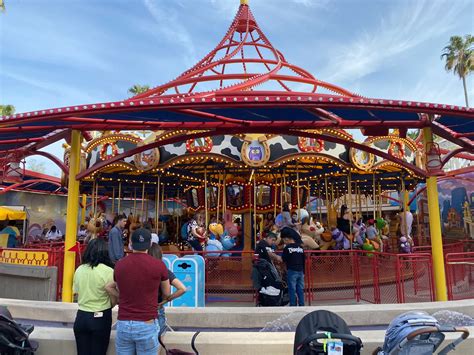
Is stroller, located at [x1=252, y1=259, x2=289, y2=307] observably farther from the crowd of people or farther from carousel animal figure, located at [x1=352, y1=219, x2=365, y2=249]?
carousel animal figure, located at [x1=352, y1=219, x2=365, y2=249]

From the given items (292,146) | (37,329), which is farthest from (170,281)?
(292,146)

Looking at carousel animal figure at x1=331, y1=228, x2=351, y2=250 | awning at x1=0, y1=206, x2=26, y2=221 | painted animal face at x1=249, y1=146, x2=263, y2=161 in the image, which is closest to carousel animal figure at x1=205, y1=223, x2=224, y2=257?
painted animal face at x1=249, y1=146, x2=263, y2=161

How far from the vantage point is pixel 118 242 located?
18.3 feet

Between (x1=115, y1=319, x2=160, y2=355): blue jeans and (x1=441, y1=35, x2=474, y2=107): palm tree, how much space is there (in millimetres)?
42846

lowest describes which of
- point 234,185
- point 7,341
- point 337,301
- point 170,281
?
point 337,301

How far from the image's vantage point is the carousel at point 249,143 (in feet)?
19.0

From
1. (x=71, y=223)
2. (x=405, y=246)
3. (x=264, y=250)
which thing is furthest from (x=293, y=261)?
(x=405, y=246)

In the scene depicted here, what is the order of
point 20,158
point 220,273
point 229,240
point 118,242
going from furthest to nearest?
point 20,158 < point 229,240 < point 220,273 < point 118,242

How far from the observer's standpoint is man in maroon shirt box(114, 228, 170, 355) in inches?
113

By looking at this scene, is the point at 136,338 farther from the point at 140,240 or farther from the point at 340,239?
the point at 340,239

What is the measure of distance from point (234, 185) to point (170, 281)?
9615 millimetres

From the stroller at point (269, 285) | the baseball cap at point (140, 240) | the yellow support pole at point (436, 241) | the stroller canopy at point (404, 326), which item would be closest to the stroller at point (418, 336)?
the stroller canopy at point (404, 326)

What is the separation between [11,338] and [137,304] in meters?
1.31

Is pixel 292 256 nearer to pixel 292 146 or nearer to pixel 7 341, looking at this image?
pixel 7 341
